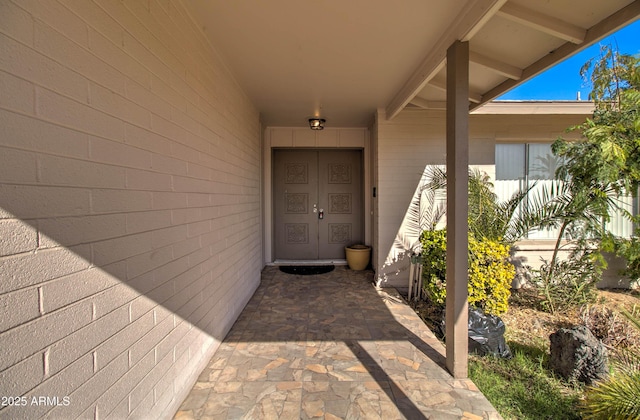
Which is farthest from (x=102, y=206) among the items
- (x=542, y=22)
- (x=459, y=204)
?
(x=542, y=22)

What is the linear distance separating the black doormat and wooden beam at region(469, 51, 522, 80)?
3664 mm

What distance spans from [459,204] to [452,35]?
132cm

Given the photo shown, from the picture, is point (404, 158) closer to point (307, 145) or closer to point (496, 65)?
point (496, 65)

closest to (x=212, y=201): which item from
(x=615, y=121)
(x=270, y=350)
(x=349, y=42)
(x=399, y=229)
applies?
(x=270, y=350)

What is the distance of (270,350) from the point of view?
2445 millimetres

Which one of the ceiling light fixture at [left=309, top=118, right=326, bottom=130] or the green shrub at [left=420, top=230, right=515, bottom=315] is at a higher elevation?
the ceiling light fixture at [left=309, top=118, right=326, bottom=130]

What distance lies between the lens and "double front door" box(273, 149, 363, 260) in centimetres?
550

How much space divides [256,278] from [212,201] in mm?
1949

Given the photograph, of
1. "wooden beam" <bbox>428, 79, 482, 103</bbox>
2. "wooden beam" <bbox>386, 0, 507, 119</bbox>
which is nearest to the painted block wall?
"wooden beam" <bbox>428, 79, 482, 103</bbox>

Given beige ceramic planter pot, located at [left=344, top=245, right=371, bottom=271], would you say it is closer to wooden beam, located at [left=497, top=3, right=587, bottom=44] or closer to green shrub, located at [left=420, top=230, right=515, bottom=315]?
green shrub, located at [left=420, top=230, right=515, bottom=315]

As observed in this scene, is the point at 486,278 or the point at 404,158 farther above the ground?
the point at 404,158

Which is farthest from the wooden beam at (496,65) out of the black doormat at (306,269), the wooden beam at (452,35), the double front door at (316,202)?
the black doormat at (306,269)

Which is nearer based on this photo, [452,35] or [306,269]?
[452,35]

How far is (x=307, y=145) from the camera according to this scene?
5.19m
